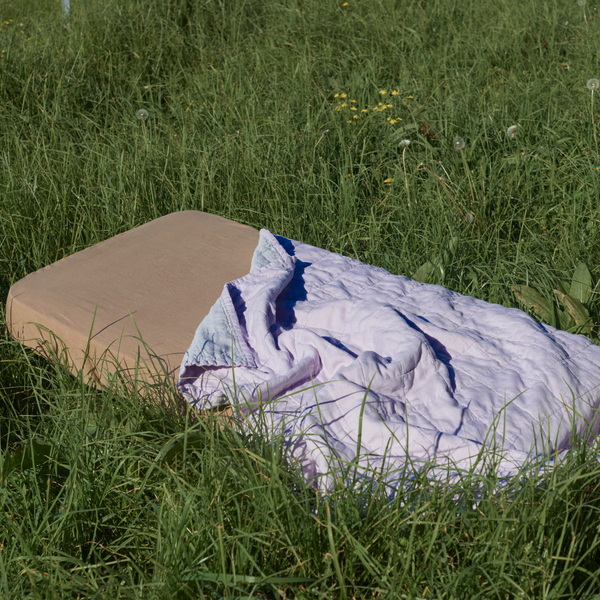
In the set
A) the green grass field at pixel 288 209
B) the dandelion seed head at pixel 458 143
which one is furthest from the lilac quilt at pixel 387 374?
the dandelion seed head at pixel 458 143

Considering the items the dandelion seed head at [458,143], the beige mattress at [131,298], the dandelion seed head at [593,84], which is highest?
the dandelion seed head at [593,84]

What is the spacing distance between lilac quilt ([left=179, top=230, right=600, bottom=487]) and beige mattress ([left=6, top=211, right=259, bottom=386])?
0.13m

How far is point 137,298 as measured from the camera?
6.01 feet

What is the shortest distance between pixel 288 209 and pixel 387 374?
1250 millimetres

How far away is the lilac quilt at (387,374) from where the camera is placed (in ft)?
4.14

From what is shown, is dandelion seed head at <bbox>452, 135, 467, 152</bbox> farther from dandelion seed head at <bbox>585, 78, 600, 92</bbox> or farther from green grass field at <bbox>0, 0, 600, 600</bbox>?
dandelion seed head at <bbox>585, 78, 600, 92</bbox>

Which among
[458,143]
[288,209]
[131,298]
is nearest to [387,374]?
[131,298]

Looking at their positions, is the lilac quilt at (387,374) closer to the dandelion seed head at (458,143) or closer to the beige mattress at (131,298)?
the beige mattress at (131,298)

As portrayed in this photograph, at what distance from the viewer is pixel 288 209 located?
2488 mm

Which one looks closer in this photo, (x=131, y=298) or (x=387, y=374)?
(x=387, y=374)

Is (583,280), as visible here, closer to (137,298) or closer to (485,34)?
(137,298)

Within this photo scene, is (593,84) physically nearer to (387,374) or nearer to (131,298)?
(387,374)

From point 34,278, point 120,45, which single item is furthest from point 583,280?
point 120,45

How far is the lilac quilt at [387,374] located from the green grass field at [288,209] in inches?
3.9
